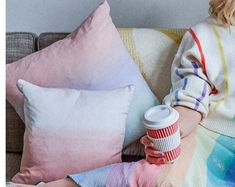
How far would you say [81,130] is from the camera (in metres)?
1.28

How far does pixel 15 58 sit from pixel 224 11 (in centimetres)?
67

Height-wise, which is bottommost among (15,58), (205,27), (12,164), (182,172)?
(12,164)

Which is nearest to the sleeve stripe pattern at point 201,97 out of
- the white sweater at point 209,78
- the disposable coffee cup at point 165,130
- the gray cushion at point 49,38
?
the white sweater at point 209,78

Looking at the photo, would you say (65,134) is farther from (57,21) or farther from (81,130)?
(57,21)

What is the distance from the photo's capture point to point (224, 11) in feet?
4.44

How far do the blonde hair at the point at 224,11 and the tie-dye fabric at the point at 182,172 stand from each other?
362 millimetres

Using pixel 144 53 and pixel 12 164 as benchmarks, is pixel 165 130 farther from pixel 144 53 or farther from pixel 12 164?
pixel 12 164

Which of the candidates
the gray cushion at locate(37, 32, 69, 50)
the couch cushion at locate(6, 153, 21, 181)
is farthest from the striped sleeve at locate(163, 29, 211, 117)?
the couch cushion at locate(6, 153, 21, 181)

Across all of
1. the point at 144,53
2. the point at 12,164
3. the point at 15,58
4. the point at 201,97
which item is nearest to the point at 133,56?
the point at 144,53

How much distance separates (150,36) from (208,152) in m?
0.43

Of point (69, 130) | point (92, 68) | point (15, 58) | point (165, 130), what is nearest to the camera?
point (165, 130)

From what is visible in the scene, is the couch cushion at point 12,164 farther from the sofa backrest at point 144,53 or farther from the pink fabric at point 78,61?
the pink fabric at point 78,61

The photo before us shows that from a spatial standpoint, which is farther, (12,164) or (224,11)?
(12,164)

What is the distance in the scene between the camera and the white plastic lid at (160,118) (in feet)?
3.51
